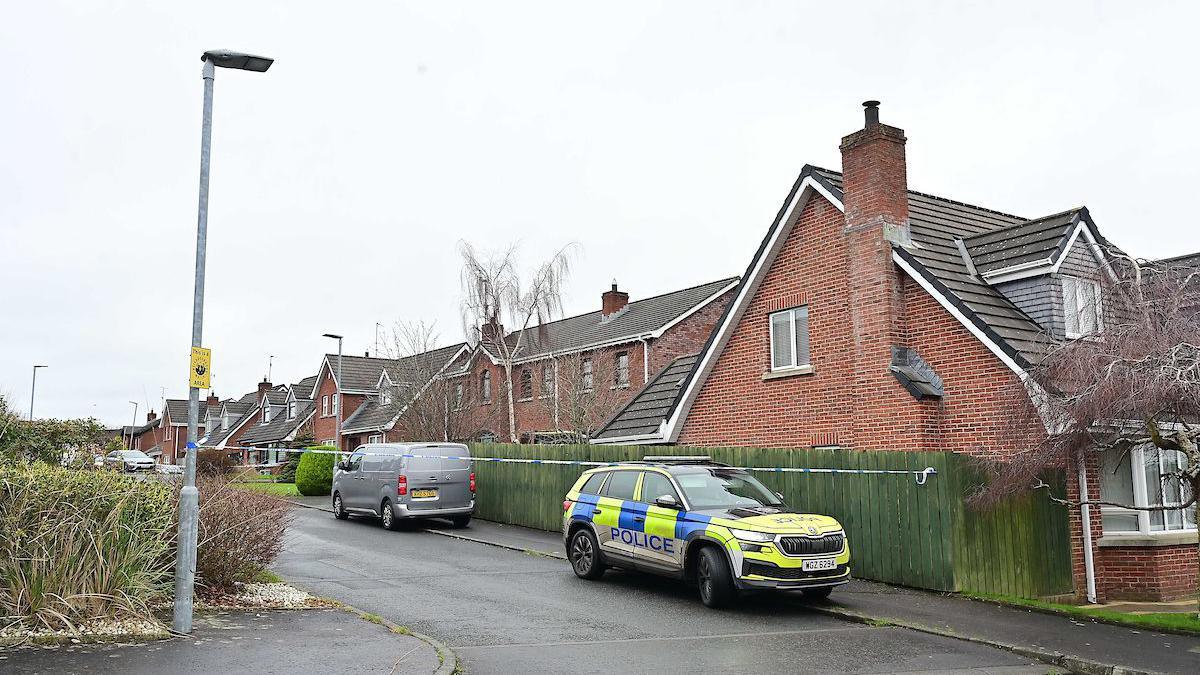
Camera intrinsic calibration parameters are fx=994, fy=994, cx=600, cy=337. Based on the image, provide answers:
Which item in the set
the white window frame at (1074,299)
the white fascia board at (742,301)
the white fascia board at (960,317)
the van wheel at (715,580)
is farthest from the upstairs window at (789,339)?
the van wheel at (715,580)

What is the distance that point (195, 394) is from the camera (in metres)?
9.76

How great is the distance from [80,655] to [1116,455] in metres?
12.8

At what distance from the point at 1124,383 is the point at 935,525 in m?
3.90

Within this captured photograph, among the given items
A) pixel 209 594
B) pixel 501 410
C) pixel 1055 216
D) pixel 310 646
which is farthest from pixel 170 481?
pixel 501 410

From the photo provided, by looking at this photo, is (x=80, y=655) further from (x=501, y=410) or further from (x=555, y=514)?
(x=501, y=410)

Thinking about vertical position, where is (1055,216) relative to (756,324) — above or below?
above

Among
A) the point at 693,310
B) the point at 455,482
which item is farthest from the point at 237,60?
the point at 693,310

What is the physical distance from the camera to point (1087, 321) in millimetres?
14438

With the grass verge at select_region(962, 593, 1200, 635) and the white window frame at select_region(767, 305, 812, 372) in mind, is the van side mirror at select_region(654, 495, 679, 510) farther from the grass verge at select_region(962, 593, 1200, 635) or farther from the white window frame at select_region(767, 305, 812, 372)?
the white window frame at select_region(767, 305, 812, 372)

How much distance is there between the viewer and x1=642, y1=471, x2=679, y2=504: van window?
13.0m

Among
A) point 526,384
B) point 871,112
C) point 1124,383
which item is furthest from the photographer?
point 526,384

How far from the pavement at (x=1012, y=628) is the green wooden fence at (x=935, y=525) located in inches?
14.8

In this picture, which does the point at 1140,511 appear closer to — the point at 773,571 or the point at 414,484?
the point at 773,571

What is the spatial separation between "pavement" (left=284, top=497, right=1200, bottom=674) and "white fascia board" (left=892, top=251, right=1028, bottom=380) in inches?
125
